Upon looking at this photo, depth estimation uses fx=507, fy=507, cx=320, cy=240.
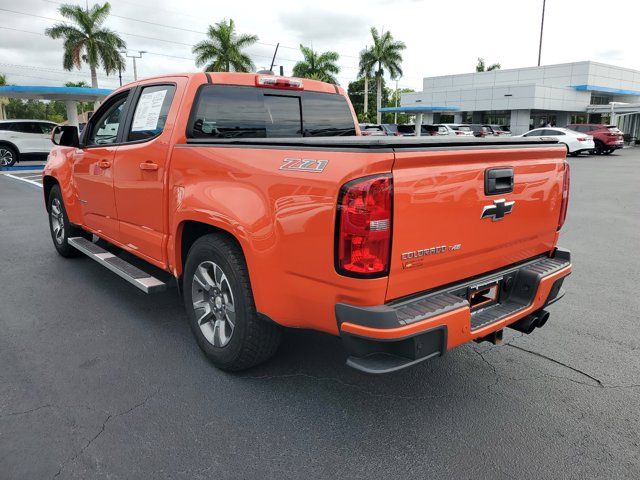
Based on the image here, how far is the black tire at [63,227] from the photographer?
564 centimetres

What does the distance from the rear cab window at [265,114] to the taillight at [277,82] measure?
0.04 m

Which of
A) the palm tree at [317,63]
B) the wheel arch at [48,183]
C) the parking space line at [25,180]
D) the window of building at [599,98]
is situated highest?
the palm tree at [317,63]

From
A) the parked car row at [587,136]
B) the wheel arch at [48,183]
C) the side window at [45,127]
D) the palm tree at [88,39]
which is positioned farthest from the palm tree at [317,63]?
the wheel arch at [48,183]

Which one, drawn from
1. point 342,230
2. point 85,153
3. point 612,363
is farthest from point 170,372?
point 612,363

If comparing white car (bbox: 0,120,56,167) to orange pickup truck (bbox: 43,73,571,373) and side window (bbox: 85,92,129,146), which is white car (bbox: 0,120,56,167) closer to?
side window (bbox: 85,92,129,146)

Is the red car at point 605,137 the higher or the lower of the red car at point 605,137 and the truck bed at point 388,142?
the lower

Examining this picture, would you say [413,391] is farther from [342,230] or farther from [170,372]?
[170,372]

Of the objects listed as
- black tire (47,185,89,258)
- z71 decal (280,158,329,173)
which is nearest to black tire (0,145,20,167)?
black tire (47,185,89,258)

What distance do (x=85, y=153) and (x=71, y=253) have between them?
5.27 ft

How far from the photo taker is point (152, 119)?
392cm

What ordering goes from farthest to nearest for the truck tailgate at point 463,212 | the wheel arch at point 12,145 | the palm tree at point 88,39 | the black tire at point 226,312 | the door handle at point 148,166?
the palm tree at point 88,39
the wheel arch at point 12,145
the door handle at point 148,166
the black tire at point 226,312
the truck tailgate at point 463,212

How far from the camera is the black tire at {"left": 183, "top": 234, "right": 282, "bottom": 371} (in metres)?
2.97

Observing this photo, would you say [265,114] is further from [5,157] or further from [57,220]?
[5,157]

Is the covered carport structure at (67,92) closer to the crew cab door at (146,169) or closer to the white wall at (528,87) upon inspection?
the crew cab door at (146,169)
